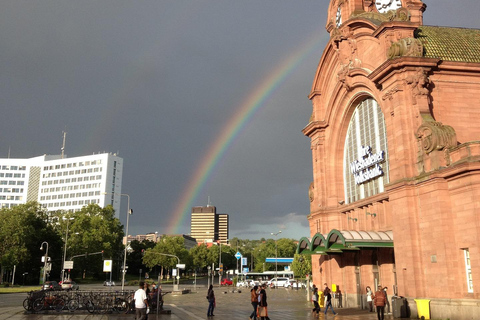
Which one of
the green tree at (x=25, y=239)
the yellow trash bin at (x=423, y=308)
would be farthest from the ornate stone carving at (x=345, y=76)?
the green tree at (x=25, y=239)

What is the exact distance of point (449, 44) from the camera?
93.1 ft

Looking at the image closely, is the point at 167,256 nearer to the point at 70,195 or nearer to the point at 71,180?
the point at 70,195

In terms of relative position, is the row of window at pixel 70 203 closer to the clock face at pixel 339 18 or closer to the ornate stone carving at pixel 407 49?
the clock face at pixel 339 18

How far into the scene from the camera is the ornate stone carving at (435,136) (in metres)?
22.7

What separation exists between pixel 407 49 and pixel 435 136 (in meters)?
6.08

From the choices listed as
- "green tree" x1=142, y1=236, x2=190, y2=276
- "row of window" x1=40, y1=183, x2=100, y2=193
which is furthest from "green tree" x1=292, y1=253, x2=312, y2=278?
"row of window" x1=40, y1=183, x2=100, y2=193

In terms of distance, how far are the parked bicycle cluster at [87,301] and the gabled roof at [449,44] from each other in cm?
2457

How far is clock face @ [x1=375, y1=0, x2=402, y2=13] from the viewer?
34.3 m

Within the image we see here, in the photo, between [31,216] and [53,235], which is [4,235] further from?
[53,235]

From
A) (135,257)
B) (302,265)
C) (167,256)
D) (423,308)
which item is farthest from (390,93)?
(135,257)

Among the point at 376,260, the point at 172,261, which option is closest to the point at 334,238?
the point at 376,260

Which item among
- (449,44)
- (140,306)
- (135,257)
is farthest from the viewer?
(135,257)

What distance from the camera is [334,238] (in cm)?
2927

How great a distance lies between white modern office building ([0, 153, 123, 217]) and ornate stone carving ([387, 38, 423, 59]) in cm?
15334
